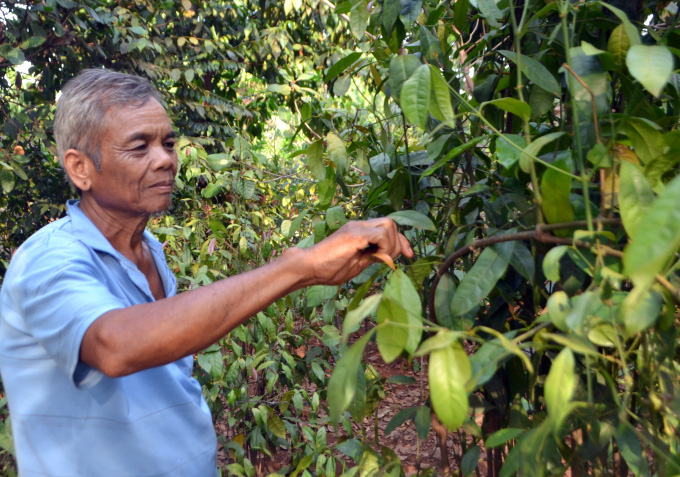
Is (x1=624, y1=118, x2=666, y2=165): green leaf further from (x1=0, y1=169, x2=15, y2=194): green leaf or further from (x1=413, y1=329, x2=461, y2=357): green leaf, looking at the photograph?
(x1=0, y1=169, x2=15, y2=194): green leaf

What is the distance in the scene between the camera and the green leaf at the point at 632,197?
0.65 meters

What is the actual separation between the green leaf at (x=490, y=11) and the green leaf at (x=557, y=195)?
0.34m

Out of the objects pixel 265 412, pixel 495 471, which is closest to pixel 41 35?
pixel 265 412

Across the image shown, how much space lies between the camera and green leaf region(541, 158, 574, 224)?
2.55 ft

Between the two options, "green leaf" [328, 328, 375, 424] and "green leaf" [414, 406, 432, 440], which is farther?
"green leaf" [414, 406, 432, 440]

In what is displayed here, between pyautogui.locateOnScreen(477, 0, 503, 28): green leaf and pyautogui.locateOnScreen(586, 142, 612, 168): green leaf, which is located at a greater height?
pyautogui.locateOnScreen(477, 0, 503, 28): green leaf

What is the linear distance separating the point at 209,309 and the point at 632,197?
617 mm

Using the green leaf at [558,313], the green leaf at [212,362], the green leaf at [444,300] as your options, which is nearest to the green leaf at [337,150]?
the green leaf at [444,300]

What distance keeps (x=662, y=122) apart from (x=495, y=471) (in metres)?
0.81

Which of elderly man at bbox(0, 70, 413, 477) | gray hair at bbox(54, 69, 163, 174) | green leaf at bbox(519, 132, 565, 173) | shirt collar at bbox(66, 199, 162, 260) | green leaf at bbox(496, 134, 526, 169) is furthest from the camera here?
gray hair at bbox(54, 69, 163, 174)

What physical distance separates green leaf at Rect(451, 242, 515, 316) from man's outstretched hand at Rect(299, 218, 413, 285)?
0.19 metres

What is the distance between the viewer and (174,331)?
950 mm

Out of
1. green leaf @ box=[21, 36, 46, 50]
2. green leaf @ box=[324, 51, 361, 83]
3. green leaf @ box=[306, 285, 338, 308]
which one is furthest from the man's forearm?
green leaf @ box=[21, 36, 46, 50]

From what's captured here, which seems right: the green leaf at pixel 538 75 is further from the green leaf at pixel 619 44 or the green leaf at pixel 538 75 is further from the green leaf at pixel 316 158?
the green leaf at pixel 316 158
